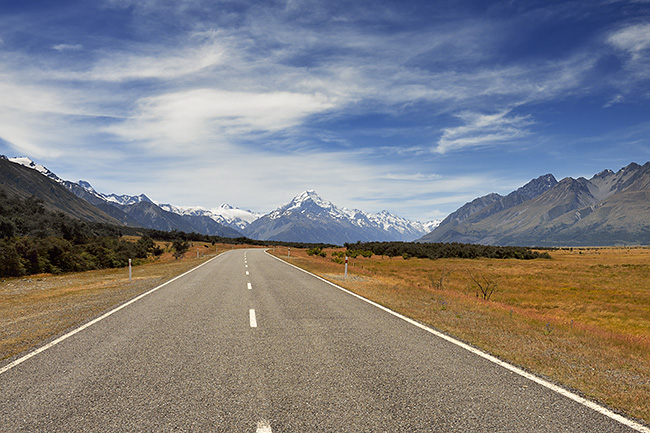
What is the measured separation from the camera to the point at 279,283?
1694 cm

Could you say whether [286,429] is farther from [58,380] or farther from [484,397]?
[58,380]

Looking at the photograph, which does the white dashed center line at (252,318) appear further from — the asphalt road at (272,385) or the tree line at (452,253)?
the tree line at (452,253)

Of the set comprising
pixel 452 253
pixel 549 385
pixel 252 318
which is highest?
pixel 252 318

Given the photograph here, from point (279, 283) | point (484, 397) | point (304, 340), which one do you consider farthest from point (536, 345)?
point (279, 283)

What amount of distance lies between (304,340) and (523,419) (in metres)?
4.09

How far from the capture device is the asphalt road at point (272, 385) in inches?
149

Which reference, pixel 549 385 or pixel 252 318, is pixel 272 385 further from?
pixel 252 318

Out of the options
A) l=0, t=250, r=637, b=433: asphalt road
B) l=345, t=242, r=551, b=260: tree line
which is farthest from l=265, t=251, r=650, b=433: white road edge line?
l=345, t=242, r=551, b=260: tree line

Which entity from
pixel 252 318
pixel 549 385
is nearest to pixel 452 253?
pixel 252 318

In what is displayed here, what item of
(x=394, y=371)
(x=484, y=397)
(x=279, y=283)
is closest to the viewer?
(x=484, y=397)

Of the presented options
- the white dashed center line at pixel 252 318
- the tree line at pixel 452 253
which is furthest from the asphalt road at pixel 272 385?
the tree line at pixel 452 253

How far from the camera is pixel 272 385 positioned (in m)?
4.75

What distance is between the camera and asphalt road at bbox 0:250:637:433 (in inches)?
Result: 149

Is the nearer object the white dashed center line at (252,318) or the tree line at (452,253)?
the white dashed center line at (252,318)
